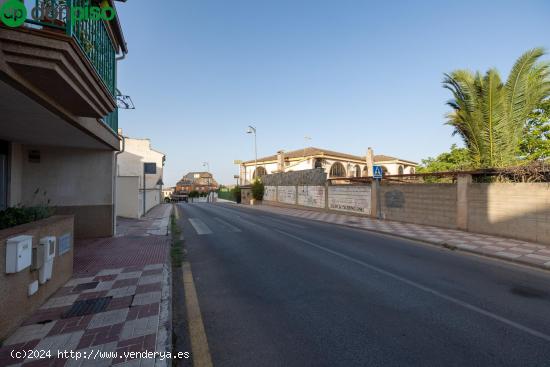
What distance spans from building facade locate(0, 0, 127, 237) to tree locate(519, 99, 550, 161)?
1771 centimetres

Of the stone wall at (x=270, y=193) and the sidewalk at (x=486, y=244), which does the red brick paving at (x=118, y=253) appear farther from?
the stone wall at (x=270, y=193)

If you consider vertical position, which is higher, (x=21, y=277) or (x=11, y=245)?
(x=11, y=245)

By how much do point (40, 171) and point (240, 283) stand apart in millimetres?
8051

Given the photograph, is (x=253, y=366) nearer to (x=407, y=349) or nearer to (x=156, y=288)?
(x=407, y=349)

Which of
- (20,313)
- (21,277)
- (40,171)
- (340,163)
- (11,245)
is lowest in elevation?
(20,313)

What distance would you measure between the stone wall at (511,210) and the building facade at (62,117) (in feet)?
41.1

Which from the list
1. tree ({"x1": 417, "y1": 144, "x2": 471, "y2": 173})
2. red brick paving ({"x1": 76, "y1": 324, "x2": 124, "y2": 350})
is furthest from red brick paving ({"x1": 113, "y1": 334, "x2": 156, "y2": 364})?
tree ({"x1": 417, "y1": 144, "x2": 471, "y2": 173})

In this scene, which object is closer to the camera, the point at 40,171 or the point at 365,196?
the point at 40,171

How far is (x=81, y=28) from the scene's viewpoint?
4414 millimetres

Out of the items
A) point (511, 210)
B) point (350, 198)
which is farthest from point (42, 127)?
point (350, 198)

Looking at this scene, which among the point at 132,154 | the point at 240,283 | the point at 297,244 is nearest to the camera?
the point at 240,283

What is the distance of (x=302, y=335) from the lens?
10.2 ft

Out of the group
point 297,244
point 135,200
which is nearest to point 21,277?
point 297,244

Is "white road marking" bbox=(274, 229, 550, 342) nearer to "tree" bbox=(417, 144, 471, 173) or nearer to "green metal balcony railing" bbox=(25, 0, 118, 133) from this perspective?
"green metal balcony railing" bbox=(25, 0, 118, 133)
